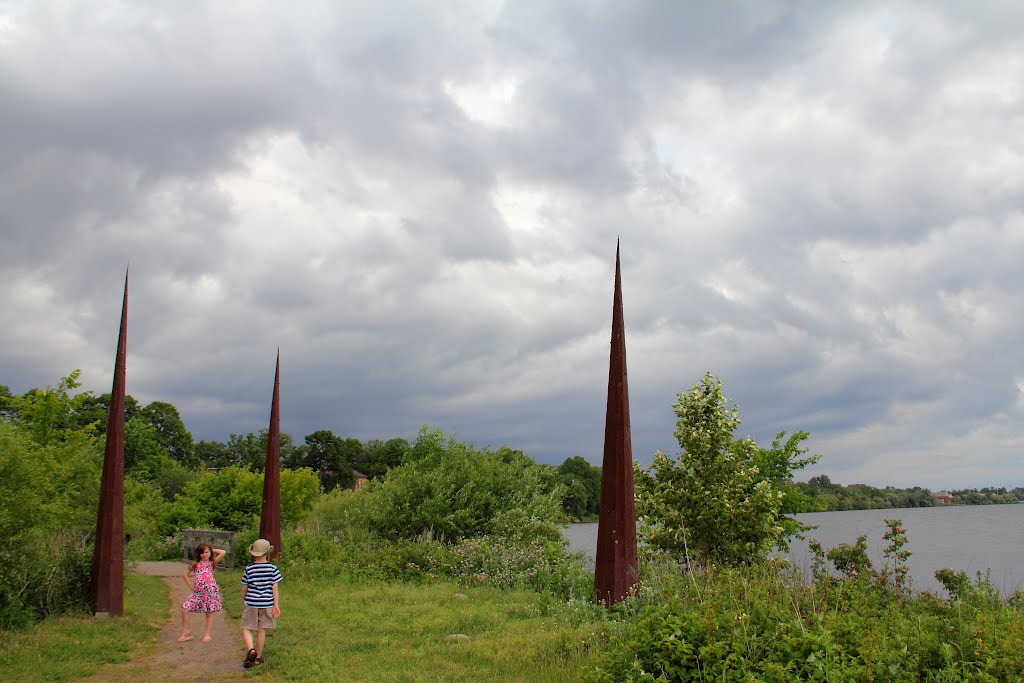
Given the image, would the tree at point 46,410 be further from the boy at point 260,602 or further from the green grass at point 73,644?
the boy at point 260,602

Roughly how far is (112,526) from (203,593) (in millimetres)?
2590

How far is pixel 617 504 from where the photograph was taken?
1148 centimetres

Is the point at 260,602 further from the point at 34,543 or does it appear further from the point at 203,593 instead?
the point at 34,543

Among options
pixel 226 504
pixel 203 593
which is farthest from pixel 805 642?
pixel 226 504

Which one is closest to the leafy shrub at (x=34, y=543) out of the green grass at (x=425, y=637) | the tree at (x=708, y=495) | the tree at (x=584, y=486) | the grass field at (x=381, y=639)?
the grass field at (x=381, y=639)

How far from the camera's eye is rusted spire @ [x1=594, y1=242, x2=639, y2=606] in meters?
11.2

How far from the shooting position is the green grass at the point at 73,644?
885cm

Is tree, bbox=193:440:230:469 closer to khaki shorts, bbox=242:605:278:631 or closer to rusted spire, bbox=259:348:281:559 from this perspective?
rusted spire, bbox=259:348:281:559

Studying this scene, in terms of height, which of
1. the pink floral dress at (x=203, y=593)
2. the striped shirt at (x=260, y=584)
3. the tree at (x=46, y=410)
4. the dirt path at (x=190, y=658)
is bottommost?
the dirt path at (x=190, y=658)

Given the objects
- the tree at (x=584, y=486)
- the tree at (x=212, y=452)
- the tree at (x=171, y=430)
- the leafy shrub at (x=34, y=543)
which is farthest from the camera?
the tree at (x=212, y=452)

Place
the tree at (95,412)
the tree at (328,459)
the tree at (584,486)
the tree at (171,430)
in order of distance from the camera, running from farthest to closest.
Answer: the tree at (328,459), the tree at (171,430), the tree at (95,412), the tree at (584,486)

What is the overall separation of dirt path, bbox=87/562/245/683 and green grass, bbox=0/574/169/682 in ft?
0.80

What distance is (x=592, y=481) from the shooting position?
38656 millimetres

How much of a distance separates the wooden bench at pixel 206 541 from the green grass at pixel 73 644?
789 cm
